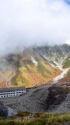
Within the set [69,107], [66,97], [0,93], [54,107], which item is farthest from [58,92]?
[0,93]

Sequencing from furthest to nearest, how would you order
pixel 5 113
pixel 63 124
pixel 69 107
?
pixel 69 107 → pixel 5 113 → pixel 63 124

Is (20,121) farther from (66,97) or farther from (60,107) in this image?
(66,97)

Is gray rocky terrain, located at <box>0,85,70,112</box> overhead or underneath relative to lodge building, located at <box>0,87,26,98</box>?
underneath

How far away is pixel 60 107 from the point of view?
103m

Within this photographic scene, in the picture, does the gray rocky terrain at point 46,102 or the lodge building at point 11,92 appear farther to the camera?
the lodge building at point 11,92

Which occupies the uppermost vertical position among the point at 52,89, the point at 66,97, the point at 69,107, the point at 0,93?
the point at 0,93

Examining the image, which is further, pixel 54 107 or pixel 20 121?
pixel 54 107

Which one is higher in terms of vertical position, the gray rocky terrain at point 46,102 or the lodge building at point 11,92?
the lodge building at point 11,92

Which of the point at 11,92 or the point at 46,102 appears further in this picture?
the point at 11,92

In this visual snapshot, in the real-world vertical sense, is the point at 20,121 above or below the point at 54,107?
below

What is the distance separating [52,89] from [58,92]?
5.50 meters

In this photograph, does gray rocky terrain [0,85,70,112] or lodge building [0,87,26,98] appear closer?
gray rocky terrain [0,85,70,112]

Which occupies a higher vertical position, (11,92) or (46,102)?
(11,92)

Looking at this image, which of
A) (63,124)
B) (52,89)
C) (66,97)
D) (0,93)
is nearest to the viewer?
(63,124)
